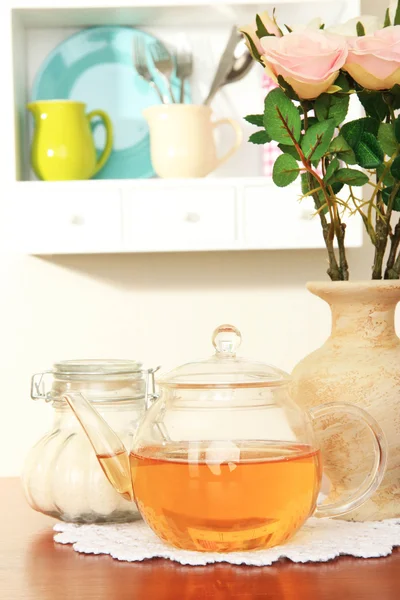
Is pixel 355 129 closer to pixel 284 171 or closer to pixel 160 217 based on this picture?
pixel 284 171

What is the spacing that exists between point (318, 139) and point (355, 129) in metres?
0.05

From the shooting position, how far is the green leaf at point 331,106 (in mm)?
797

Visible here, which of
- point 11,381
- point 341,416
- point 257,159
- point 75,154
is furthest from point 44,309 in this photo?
point 341,416

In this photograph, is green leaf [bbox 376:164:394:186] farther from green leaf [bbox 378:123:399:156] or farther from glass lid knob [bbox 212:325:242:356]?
glass lid knob [bbox 212:325:242:356]

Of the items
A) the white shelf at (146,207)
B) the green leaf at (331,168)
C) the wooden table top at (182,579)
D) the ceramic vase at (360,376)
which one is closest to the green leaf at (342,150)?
the green leaf at (331,168)

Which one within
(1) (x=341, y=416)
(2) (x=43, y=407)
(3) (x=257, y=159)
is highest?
(3) (x=257, y=159)

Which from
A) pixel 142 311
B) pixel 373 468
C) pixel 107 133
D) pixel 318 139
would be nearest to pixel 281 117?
pixel 318 139

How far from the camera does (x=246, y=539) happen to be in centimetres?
68

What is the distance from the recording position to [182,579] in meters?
0.65

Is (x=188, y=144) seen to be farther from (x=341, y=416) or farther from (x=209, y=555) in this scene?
(x=209, y=555)

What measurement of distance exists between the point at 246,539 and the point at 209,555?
1.2 inches

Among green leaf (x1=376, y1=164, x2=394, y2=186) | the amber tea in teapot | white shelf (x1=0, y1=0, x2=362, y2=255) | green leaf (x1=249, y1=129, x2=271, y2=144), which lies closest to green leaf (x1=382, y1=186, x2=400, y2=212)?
green leaf (x1=376, y1=164, x2=394, y2=186)

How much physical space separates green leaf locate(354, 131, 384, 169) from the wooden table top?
33 centimetres

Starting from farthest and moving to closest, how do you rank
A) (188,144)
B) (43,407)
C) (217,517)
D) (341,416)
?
(43,407) < (188,144) < (341,416) < (217,517)
